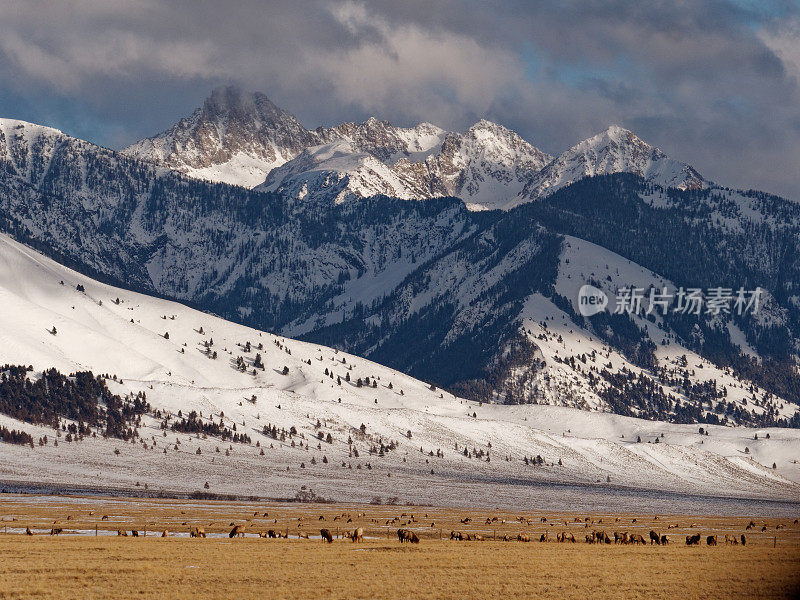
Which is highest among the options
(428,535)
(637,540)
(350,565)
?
(637,540)

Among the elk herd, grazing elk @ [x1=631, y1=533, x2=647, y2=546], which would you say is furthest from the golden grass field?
grazing elk @ [x1=631, y1=533, x2=647, y2=546]

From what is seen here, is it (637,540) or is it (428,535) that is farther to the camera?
(428,535)

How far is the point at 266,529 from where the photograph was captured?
416 feet

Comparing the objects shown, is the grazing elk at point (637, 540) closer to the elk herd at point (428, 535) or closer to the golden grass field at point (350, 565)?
the elk herd at point (428, 535)

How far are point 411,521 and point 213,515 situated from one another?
89.6 ft

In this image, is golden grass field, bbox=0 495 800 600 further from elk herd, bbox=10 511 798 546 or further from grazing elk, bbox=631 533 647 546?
grazing elk, bbox=631 533 647 546

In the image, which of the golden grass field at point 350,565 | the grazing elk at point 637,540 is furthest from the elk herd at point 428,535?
the golden grass field at point 350,565

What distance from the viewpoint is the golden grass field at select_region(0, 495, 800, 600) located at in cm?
7850

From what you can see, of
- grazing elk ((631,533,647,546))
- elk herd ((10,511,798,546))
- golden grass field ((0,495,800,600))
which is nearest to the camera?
golden grass field ((0,495,800,600))

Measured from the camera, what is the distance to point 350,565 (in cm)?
9131

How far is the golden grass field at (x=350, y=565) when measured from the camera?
78.5 metres

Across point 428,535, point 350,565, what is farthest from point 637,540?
point 350,565

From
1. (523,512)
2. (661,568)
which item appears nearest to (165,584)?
(661,568)

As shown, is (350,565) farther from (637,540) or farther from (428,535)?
(637,540)
